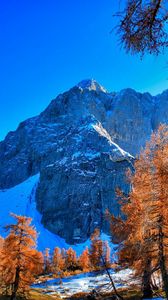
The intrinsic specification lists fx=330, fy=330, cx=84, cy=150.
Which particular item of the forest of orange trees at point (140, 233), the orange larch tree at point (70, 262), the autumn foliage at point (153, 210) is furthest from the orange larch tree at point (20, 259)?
the orange larch tree at point (70, 262)

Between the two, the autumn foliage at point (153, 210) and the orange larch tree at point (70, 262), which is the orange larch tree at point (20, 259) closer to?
the autumn foliage at point (153, 210)

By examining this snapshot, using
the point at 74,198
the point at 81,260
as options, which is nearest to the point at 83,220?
the point at 74,198

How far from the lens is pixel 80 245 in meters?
169

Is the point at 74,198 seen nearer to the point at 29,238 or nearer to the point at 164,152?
the point at 29,238

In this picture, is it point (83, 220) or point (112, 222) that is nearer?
point (112, 222)

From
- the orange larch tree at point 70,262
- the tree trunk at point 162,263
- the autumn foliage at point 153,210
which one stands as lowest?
the tree trunk at point 162,263

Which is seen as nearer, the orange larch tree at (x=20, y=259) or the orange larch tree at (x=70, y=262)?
the orange larch tree at (x=20, y=259)

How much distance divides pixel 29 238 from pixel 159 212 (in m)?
18.5

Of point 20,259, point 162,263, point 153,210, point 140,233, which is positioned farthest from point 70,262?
point 140,233

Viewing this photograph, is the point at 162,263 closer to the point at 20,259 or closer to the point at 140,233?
the point at 140,233

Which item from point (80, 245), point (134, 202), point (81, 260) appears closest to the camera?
point (134, 202)

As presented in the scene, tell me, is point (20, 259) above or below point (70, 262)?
below

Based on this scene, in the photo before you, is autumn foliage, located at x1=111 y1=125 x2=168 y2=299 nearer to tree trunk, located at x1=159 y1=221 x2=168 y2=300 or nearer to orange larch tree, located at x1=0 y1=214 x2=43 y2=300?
tree trunk, located at x1=159 y1=221 x2=168 y2=300

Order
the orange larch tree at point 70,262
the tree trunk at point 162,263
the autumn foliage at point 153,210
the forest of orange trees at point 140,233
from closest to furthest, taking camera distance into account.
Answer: the autumn foliage at point 153,210 → the forest of orange trees at point 140,233 → the tree trunk at point 162,263 → the orange larch tree at point 70,262
